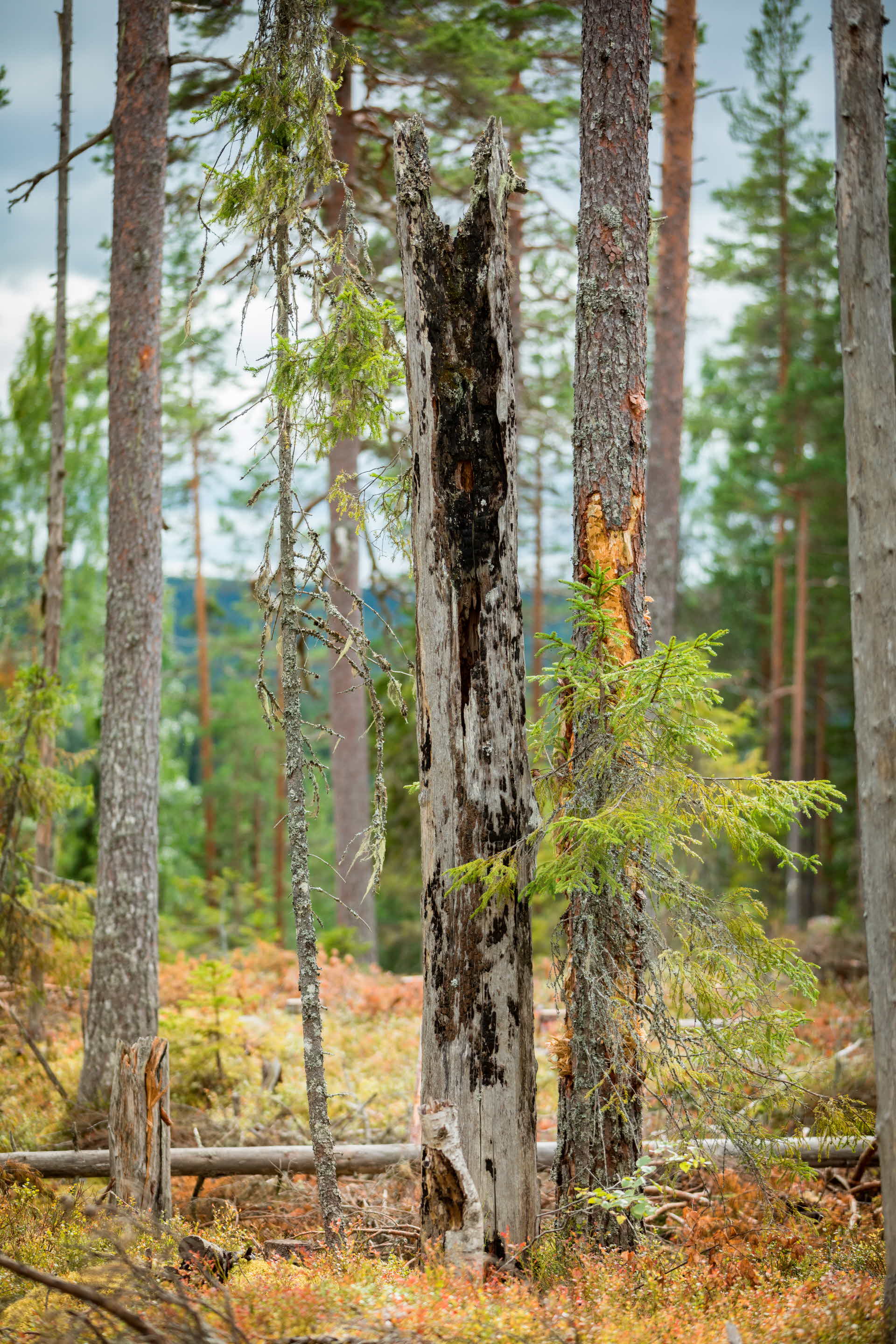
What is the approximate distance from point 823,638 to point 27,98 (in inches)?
657

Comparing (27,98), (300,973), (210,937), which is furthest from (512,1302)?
(210,937)

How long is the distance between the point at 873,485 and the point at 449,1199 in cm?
394

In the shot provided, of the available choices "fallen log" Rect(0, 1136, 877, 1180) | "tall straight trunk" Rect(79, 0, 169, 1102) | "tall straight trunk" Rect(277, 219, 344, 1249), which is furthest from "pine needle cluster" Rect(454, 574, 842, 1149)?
"tall straight trunk" Rect(79, 0, 169, 1102)

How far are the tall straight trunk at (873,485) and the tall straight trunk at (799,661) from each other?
15.7m

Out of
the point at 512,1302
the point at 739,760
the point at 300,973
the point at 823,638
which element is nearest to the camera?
the point at 512,1302

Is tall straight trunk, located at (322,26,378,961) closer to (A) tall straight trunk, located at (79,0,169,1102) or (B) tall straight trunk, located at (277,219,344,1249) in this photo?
(A) tall straight trunk, located at (79,0,169,1102)

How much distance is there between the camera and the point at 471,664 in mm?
4770

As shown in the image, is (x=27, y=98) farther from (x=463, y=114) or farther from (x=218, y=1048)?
(x=218, y=1048)

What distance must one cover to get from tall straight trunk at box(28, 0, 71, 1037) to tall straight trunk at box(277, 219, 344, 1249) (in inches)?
250

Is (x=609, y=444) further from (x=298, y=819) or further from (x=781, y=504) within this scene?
(x=781, y=504)

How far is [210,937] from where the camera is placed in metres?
20.0

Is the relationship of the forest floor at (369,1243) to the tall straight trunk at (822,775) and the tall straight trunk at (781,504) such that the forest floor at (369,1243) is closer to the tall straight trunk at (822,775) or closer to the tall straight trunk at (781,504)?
the tall straight trunk at (781,504)

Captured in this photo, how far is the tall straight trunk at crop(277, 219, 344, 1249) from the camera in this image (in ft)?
16.7

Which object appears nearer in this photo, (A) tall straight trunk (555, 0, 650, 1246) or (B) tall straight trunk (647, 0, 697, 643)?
(A) tall straight trunk (555, 0, 650, 1246)
